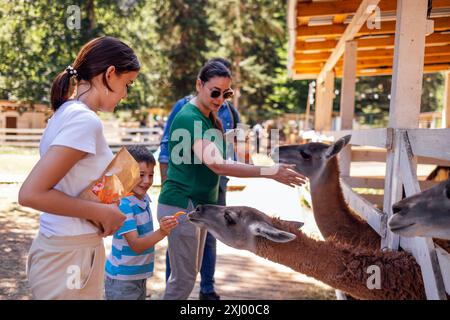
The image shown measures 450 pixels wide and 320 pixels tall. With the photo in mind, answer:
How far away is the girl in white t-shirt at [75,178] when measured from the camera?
74.4 inches

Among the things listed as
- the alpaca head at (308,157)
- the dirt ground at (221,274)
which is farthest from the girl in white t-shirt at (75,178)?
the alpaca head at (308,157)

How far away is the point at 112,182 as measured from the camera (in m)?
2.10

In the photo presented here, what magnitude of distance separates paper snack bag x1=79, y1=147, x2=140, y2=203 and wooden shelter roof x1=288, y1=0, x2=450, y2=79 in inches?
117

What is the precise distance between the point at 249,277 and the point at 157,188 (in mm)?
6530

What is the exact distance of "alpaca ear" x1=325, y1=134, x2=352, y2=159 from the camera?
4.71 metres

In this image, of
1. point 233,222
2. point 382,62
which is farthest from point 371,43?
point 233,222

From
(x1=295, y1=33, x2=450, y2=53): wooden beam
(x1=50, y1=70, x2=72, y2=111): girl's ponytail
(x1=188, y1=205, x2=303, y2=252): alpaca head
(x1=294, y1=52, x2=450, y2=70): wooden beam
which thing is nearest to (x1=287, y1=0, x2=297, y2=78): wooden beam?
(x1=295, y1=33, x2=450, y2=53): wooden beam

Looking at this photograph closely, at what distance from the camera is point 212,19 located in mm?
30859

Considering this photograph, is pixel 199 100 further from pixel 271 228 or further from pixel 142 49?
pixel 142 49

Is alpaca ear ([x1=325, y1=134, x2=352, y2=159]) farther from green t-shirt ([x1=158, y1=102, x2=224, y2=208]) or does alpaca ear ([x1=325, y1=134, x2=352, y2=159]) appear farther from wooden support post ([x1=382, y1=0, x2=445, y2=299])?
green t-shirt ([x1=158, y1=102, x2=224, y2=208])

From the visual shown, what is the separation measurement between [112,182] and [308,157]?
3.45 meters

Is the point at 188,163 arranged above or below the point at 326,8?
below

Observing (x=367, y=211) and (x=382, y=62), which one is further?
(x=382, y=62)

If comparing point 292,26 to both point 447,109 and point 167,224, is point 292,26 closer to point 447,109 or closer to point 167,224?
point 447,109
